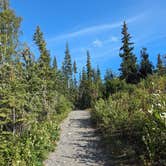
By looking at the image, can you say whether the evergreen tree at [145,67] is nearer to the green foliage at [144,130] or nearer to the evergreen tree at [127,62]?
the evergreen tree at [127,62]

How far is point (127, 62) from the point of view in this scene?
96.3 ft

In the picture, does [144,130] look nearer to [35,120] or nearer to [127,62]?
[35,120]

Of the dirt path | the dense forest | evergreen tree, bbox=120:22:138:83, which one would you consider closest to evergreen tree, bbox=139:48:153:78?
evergreen tree, bbox=120:22:138:83

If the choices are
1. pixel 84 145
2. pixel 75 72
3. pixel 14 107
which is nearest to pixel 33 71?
pixel 14 107

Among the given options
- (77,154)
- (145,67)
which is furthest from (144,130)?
(145,67)

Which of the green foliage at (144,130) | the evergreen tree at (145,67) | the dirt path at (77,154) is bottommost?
the dirt path at (77,154)

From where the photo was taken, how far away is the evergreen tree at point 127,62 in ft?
92.6

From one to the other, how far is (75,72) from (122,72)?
116ft

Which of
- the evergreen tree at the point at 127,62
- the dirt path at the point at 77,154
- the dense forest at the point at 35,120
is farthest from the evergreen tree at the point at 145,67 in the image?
the dirt path at the point at 77,154

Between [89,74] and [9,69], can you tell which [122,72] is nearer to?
[9,69]

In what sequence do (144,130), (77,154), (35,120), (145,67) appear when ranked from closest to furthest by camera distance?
(144,130) → (77,154) → (35,120) → (145,67)

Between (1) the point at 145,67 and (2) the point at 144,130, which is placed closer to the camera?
(2) the point at 144,130

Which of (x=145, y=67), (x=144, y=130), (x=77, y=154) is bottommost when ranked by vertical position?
(x=77, y=154)

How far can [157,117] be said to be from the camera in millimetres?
6422
